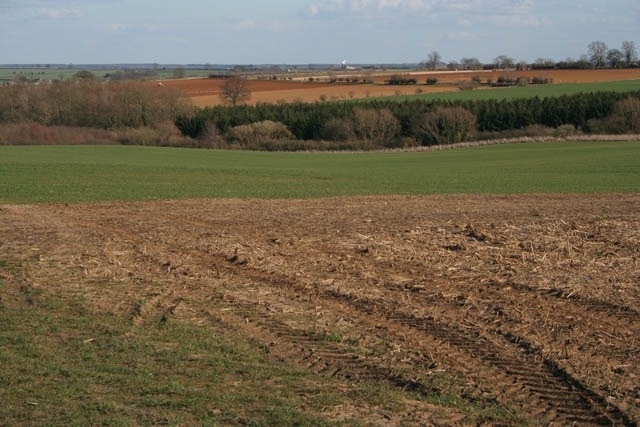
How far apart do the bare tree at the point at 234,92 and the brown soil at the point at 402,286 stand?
7443cm

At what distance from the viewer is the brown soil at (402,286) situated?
7645mm

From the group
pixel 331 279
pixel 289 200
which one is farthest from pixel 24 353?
pixel 289 200

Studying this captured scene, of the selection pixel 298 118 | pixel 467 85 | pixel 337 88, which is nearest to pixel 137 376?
pixel 298 118

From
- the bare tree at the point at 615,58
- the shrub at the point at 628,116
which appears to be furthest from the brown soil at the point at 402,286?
the bare tree at the point at 615,58

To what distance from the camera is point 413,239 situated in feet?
46.2

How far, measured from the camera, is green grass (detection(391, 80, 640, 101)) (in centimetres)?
8350

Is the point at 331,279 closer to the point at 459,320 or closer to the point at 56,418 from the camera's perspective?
the point at 459,320

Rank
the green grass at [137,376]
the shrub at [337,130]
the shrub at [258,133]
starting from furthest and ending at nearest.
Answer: the shrub at [258,133] < the shrub at [337,130] < the green grass at [137,376]

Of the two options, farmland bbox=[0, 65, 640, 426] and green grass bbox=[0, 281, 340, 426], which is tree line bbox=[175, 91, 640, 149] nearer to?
farmland bbox=[0, 65, 640, 426]

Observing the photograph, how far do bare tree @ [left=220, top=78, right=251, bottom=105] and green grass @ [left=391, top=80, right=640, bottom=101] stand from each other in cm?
1861

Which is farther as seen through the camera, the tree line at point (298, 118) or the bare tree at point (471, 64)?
the bare tree at point (471, 64)

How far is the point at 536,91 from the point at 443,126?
26847mm

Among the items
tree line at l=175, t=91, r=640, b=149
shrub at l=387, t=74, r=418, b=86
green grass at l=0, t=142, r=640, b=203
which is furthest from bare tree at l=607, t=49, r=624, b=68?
green grass at l=0, t=142, r=640, b=203

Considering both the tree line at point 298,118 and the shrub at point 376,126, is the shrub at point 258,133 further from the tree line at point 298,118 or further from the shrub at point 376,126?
the shrub at point 376,126
